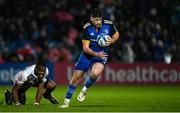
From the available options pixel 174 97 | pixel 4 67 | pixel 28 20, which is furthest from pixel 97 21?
pixel 28 20

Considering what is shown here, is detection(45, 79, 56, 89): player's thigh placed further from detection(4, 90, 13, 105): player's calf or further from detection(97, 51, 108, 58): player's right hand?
detection(97, 51, 108, 58): player's right hand

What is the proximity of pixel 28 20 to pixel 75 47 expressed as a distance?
2.37m

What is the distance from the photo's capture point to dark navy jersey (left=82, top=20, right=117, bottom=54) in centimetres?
1562

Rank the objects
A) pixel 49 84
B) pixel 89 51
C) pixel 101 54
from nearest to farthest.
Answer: pixel 89 51 < pixel 101 54 < pixel 49 84

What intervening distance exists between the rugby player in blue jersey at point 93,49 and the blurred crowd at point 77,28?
10.5 metres

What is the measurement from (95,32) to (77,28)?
12837 millimetres

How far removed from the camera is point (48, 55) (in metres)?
27.0

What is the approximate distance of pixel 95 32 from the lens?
15742mm

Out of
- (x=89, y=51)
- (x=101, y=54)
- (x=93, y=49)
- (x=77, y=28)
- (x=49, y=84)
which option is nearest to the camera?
(x=89, y=51)

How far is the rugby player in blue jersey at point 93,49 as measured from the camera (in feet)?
50.8

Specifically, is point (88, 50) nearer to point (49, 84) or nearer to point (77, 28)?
point (49, 84)

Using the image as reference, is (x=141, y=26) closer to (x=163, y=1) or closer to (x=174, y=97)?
(x=163, y=1)

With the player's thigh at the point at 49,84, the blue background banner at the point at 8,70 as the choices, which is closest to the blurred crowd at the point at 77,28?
the blue background banner at the point at 8,70

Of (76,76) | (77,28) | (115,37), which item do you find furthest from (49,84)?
(77,28)
